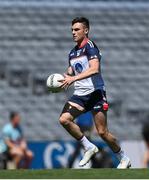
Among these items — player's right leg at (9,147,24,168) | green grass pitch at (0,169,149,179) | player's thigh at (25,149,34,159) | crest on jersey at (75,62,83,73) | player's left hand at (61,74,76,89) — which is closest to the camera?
green grass pitch at (0,169,149,179)

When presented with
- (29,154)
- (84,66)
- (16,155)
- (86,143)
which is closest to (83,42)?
(84,66)

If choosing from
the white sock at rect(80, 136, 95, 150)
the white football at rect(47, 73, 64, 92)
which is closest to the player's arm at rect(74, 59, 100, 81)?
the white football at rect(47, 73, 64, 92)

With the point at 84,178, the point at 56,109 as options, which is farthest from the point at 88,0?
the point at 84,178

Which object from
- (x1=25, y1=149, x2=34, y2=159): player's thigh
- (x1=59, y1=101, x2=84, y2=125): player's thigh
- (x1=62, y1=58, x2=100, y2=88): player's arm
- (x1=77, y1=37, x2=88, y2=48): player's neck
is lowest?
(x1=25, y1=149, x2=34, y2=159): player's thigh

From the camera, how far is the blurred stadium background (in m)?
16.6

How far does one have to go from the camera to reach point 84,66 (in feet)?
26.8

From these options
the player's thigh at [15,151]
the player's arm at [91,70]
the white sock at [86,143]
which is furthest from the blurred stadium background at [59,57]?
the player's arm at [91,70]

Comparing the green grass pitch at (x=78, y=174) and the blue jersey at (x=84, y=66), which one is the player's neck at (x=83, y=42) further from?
the green grass pitch at (x=78, y=174)

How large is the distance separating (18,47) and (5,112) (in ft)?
6.78

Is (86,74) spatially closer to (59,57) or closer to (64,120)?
(64,120)

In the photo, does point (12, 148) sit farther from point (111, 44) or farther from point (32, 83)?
point (111, 44)

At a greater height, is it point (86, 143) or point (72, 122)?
point (72, 122)

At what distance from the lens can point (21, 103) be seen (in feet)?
55.1

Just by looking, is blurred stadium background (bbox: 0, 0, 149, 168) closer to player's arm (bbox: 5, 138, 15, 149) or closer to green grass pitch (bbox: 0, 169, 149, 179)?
player's arm (bbox: 5, 138, 15, 149)
